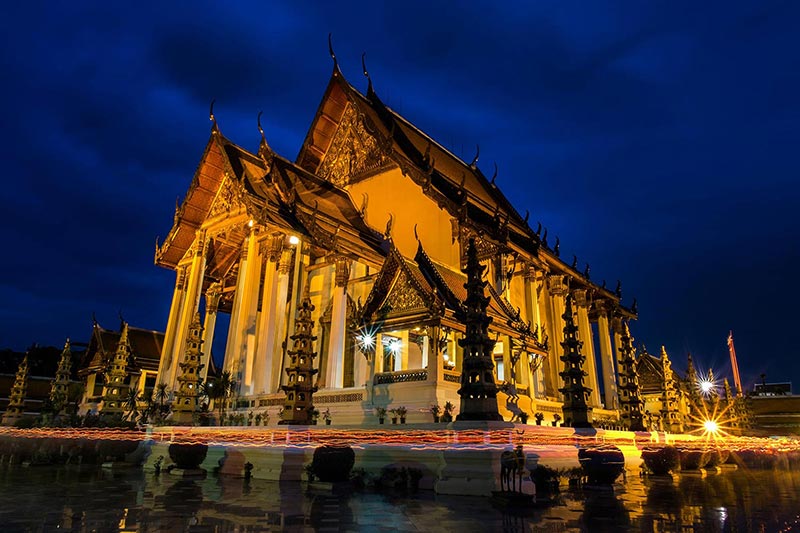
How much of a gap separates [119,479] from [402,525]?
783 centimetres

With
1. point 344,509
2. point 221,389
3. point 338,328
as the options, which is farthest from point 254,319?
point 344,509

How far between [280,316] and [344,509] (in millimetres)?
12558

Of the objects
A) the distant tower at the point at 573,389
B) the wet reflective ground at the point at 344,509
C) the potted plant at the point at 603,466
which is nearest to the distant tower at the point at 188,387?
the wet reflective ground at the point at 344,509

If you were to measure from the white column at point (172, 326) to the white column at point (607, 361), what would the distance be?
21.0 metres

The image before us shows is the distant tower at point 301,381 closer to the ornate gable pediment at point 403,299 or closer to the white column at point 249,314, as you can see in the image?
the ornate gable pediment at point 403,299

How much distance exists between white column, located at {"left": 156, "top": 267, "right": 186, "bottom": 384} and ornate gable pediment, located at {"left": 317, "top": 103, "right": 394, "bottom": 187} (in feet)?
26.4

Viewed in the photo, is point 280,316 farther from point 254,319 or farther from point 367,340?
point 367,340

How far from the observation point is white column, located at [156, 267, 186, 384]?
68.1ft

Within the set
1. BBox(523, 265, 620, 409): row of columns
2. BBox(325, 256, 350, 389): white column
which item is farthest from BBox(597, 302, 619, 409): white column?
BBox(325, 256, 350, 389): white column

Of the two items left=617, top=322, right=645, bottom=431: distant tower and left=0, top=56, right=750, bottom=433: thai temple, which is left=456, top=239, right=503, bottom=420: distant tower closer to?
left=0, top=56, right=750, bottom=433: thai temple

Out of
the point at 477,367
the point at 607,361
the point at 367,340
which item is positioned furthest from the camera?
the point at 607,361

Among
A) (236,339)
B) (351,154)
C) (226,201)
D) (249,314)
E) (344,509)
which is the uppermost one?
(351,154)

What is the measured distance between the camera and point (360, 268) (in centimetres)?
2075

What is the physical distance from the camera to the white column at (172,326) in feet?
68.1
